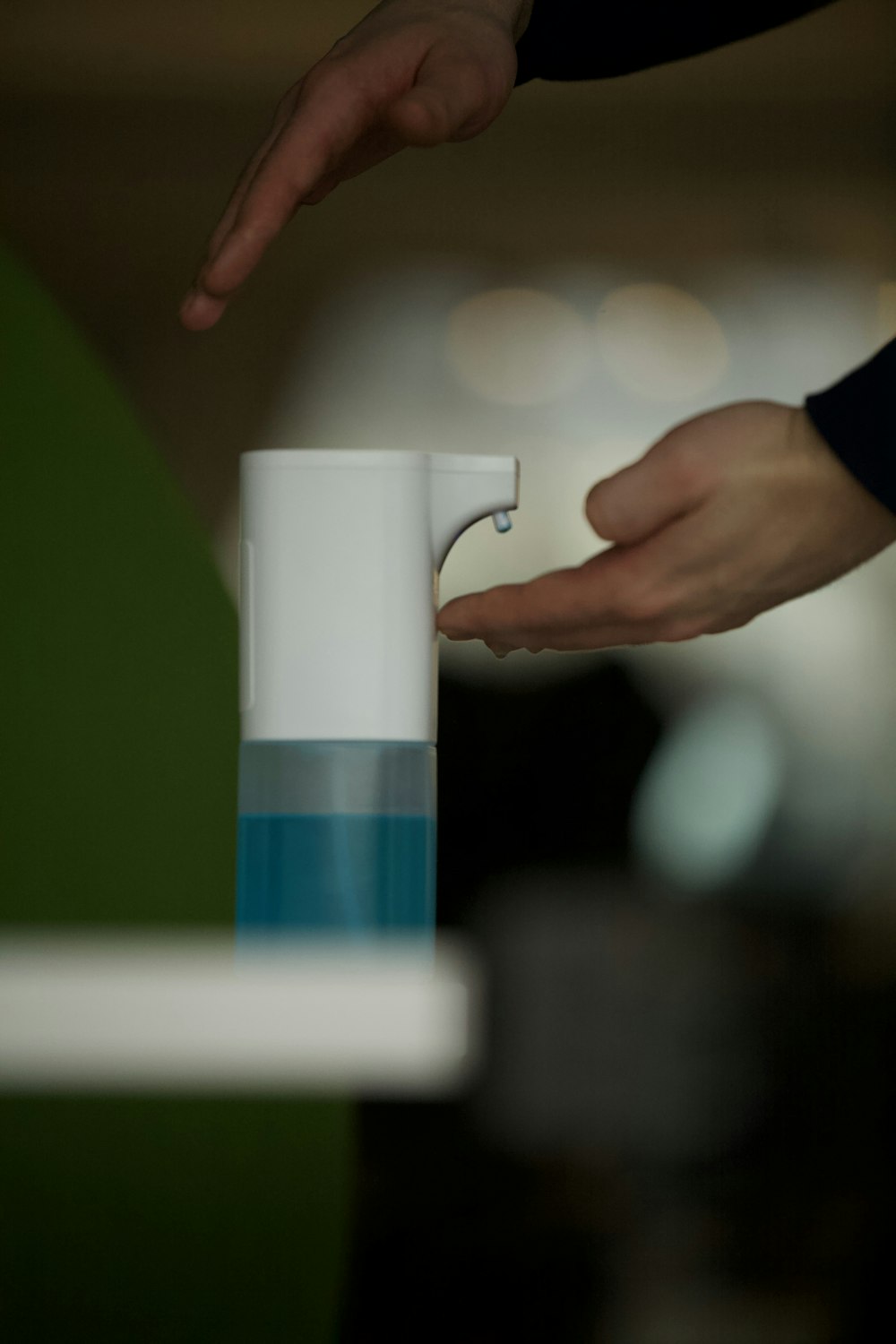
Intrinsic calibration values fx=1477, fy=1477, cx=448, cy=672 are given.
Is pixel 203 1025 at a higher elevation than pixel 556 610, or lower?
lower

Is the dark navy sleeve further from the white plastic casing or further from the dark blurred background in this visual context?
the white plastic casing

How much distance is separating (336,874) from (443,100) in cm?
29

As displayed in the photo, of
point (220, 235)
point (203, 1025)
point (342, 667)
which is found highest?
point (220, 235)

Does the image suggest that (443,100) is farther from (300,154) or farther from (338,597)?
(338,597)

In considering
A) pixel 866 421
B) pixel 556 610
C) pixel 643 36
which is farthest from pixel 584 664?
pixel 643 36

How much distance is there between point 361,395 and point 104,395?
0.32ft

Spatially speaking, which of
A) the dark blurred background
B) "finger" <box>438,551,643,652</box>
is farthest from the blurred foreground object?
"finger" <box>438,551,643,652</box>

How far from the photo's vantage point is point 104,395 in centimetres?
57

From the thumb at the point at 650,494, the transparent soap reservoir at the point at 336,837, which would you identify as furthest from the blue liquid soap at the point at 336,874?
the thumb at the point at 650,494

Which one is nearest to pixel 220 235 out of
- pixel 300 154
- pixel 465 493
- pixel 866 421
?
pixel 300 154

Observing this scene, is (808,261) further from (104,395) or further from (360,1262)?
(360,1262)

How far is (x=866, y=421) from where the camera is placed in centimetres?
53

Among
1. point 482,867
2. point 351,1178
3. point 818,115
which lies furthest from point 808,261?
point 351,1178

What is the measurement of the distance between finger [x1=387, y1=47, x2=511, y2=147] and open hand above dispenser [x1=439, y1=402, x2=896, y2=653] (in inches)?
5.7
